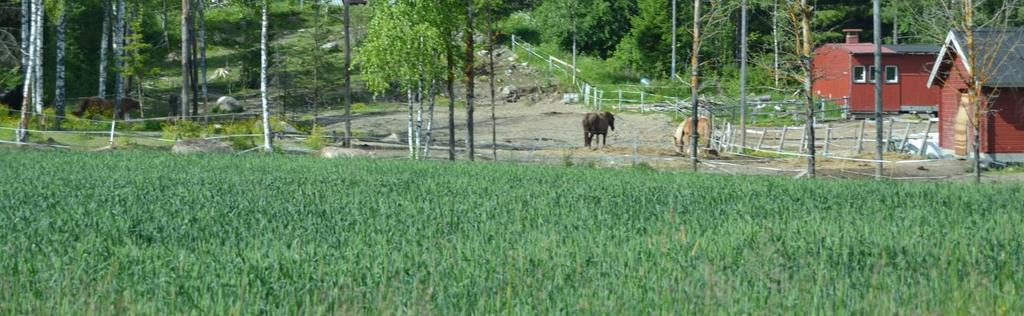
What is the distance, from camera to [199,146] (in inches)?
1495

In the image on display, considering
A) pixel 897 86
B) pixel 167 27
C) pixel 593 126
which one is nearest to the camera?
pixel 593 126

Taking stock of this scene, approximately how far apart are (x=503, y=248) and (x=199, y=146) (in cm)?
2806

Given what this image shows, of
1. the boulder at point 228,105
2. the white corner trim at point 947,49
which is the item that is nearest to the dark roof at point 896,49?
the white corner trim at point 947,49

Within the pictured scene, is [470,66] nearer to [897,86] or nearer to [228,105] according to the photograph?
[228,105]

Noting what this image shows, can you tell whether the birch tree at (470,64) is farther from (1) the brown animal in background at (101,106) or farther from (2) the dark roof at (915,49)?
(2) the dark roof at (915,49)

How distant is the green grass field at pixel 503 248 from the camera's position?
870 cm

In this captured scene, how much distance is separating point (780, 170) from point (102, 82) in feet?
107

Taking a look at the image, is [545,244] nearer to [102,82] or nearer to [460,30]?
[460,30]

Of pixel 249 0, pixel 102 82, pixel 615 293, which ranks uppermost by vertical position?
pixel 249 0

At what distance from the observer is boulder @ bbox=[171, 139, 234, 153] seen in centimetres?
3747

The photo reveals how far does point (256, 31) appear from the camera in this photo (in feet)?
215

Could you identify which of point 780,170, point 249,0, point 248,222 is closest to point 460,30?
point 780,170

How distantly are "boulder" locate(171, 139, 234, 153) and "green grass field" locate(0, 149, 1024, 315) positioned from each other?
15384 millimetres

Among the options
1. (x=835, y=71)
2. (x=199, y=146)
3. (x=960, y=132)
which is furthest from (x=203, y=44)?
(x=835, y=71)
